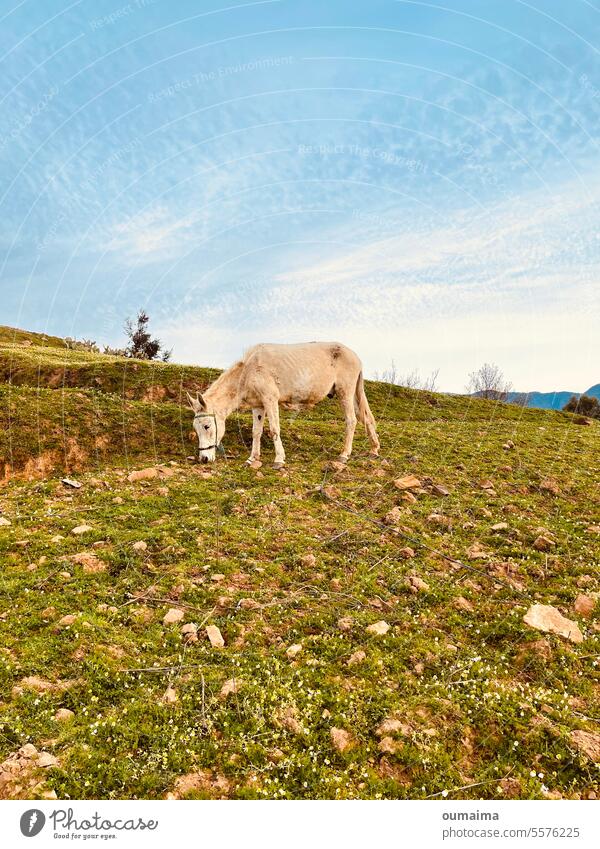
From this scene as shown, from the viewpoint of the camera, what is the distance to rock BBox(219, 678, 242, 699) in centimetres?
525

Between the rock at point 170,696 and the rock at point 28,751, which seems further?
the rock at point 170,696

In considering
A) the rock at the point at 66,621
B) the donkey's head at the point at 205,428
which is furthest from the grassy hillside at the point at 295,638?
the donkey's head at the point at 205,428

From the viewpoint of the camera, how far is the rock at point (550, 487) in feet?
42.1

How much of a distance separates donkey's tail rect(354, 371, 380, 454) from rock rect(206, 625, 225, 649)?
1085 centimetres

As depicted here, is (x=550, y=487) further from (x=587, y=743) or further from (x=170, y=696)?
(x=170, y=696)

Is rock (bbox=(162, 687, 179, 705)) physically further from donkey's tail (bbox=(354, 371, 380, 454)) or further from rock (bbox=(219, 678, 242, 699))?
donkey's tail (bbox=(354, 371, 380, 454))

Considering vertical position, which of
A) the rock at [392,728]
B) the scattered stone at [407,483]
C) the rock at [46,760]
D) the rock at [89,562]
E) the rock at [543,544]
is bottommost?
the rock at [46,760]

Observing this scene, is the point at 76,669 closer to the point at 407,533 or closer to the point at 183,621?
the point at 183,621

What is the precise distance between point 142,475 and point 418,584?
8073 millimetres

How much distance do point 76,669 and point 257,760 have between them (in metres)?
2.39

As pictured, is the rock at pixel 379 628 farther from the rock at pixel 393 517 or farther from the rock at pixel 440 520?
the rock at pixel 440 520

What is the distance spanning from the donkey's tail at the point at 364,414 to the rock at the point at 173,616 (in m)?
10.7

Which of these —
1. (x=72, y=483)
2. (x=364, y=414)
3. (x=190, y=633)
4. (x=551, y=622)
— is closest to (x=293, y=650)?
(x=190, y=633)
